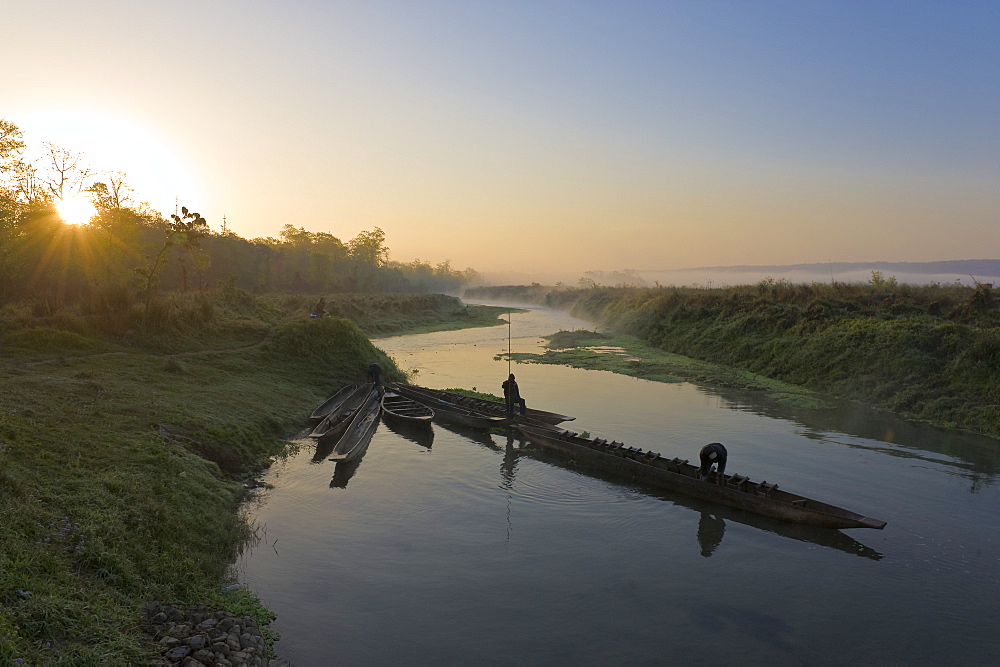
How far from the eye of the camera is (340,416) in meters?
24.0

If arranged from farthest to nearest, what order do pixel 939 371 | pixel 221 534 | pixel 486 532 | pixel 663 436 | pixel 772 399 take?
pixel 772 399 < pixel 939 371 < pixel 663 436 < pixel 486 532 < pixel 221 534

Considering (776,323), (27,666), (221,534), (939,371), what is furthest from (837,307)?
(27,666)

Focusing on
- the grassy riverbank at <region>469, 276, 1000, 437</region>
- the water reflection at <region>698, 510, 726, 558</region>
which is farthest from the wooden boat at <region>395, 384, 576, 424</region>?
the grassy riverbank at <region>469, 276, 1000, 437</region>

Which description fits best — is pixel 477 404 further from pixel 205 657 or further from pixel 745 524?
pixel 205 657

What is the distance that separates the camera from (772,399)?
2967cm

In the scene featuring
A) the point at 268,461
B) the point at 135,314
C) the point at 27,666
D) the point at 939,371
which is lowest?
the point at 268,461

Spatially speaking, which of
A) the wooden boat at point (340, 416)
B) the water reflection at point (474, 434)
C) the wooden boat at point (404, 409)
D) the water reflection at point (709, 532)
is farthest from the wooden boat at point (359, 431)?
the water reflection at point (709, 532)

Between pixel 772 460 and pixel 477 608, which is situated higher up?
pixel 772 460

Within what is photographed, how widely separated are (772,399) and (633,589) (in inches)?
851

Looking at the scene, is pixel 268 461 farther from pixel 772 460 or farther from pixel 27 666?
pixel 772 460

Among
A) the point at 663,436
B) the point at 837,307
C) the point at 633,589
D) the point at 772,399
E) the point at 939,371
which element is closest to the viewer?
the point at 633,589

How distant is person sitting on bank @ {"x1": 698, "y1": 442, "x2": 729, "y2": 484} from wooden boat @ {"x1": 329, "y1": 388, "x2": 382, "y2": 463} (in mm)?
10433

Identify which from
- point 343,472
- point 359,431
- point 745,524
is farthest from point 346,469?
point 745,524

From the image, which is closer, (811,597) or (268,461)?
(811,597)
